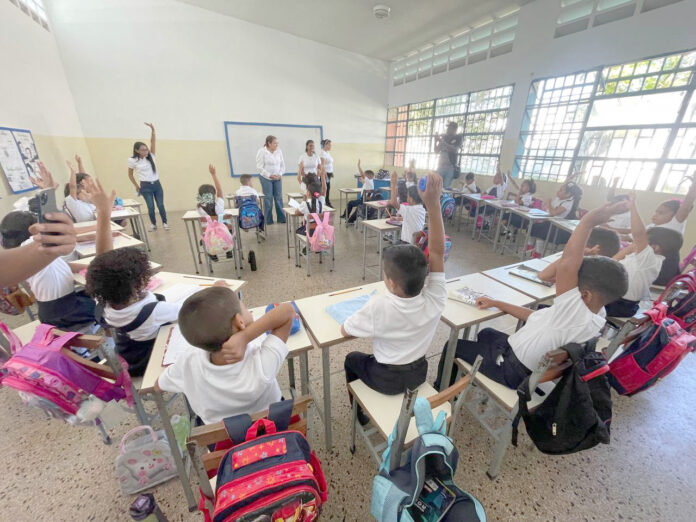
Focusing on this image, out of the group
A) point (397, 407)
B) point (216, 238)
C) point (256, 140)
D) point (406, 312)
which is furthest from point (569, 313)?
point (256, 140)

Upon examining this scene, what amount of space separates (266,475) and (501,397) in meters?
1.09

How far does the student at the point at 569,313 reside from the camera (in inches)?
45.3

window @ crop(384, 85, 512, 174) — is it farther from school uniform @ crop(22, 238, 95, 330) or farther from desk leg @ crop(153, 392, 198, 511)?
desk leg @ crop(153, 392, 198, 511)

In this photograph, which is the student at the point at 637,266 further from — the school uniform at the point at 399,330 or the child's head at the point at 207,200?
the child's head at the point at 207,200

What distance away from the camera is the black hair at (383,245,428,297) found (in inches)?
42.0

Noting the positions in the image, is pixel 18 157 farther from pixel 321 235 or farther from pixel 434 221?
pixel 434 221

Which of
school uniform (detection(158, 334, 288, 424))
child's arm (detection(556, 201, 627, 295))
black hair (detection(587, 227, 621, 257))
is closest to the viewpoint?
school uniform (detection(158, 334, 288, 424))

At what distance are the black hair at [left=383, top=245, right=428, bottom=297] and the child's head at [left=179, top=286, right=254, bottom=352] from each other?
0.60 m

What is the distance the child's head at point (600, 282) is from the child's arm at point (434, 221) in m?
0.61

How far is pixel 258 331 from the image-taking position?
0.97 metres

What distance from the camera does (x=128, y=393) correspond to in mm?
1242

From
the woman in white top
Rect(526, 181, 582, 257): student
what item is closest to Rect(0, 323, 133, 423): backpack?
the woman in white top

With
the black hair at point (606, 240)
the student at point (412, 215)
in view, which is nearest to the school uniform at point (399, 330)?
the black hair at point (606, 240)

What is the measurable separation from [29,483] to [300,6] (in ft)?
24.9
